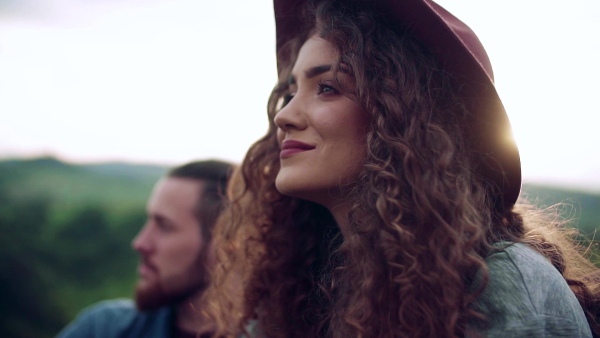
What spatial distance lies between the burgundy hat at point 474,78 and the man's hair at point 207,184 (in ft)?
6.21

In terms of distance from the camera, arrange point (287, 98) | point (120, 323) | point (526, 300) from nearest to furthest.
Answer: point (526, 300)
point (287, 98)
point (120, 323)

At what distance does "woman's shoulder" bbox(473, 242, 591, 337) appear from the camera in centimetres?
152

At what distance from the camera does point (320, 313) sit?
6.60ft

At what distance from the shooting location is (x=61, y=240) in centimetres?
547

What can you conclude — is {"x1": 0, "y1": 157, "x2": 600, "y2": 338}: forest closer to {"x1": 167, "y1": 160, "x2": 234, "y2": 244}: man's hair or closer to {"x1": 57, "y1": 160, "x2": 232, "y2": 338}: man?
{"x1": 57, "y1": 160, "x2": 232, "y2": 338}: man

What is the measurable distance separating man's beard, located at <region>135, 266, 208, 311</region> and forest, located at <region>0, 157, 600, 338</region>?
224 cm

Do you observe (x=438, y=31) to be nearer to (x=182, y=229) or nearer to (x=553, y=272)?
(x=553, y=272)

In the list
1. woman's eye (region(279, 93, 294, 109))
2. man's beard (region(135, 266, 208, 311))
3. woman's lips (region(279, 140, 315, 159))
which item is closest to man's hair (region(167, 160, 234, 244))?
man's beard (region(135, 266, 208, 311))

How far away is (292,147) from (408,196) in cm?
46

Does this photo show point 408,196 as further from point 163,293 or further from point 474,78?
point 163,293

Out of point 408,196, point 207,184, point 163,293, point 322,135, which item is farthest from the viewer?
point 207,184

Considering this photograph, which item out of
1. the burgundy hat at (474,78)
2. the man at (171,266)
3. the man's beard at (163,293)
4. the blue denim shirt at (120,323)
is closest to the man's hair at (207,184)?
the man at (171,266)

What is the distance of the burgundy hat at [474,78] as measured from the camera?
1.82 metres

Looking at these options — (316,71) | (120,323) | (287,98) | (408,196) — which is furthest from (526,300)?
(120,323)
